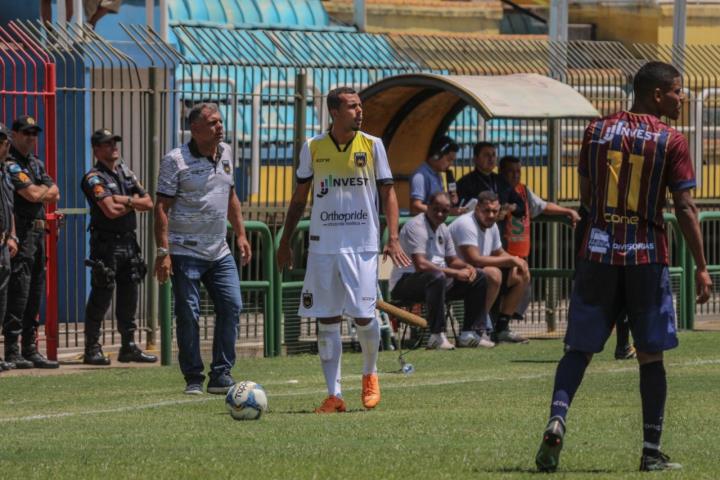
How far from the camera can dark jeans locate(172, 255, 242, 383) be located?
12438mm

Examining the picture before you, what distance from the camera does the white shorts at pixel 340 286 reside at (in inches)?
443

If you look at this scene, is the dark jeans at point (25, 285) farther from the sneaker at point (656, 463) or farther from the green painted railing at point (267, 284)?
the sneaker at point (656, 463)

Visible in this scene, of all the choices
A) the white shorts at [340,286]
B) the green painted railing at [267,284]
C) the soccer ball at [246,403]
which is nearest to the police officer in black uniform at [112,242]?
the green painted railing at [267,284]

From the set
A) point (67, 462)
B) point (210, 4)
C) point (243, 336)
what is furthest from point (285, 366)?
point (210, 4)

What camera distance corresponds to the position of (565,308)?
18750 millimetres

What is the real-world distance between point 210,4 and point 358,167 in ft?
44.6

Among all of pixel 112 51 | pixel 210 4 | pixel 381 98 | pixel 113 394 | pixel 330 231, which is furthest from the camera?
pixel 210 4

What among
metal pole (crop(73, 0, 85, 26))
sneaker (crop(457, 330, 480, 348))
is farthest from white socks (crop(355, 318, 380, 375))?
metal pole (crop(73, 0, 85, 26))

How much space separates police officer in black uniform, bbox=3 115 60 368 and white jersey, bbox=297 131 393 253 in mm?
3469

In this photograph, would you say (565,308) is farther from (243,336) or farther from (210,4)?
(210,4)

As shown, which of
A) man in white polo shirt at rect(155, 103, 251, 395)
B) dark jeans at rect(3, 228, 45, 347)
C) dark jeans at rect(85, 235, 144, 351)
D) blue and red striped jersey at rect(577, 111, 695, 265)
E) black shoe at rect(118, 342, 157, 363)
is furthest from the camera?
black shoe at rect(118, 342, 157, 363)

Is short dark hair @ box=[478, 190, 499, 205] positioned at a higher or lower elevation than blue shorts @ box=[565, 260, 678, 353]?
higher

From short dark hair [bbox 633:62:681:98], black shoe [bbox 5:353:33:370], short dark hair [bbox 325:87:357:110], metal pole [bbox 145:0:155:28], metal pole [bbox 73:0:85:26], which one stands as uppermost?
metal pole [bbox 145:0:155:28]

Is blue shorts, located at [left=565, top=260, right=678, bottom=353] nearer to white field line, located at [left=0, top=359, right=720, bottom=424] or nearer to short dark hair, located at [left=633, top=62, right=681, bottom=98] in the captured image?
short dark hair, located at [left=633, top=62, right=681, bottom=98]
